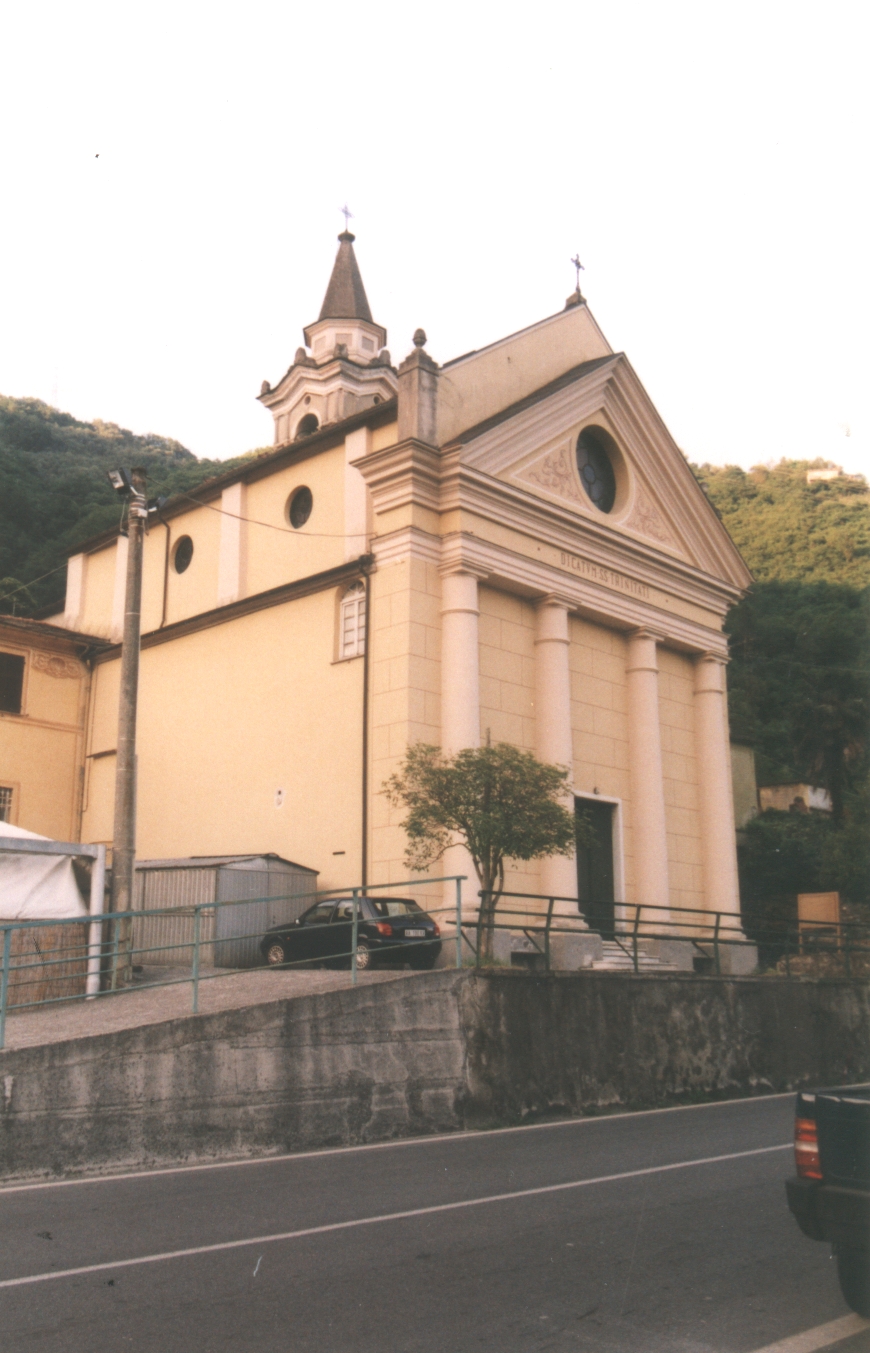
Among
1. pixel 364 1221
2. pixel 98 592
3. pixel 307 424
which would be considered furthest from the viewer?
pixel 307 424

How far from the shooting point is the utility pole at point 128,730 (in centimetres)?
1622

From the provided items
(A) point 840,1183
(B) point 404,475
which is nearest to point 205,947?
(B) point 404,475

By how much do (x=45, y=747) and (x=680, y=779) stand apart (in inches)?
584

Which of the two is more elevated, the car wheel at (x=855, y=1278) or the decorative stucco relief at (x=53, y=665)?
the decorative stucco relief at (x=53, y=665)

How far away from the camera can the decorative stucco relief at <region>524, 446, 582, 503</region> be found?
973 inches

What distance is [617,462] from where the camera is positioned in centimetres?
→ 2728

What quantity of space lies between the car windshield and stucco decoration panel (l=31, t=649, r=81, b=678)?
1360 centimetres

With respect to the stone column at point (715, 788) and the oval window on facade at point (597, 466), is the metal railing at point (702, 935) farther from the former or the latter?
the oval window on facade at point (597, 466)

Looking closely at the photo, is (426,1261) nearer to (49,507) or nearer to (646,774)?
(646,774)

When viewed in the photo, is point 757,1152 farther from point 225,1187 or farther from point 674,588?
point 674,588

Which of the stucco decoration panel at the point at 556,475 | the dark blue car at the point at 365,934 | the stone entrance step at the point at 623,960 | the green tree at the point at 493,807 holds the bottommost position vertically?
the stone entrance step at the point at 623,960

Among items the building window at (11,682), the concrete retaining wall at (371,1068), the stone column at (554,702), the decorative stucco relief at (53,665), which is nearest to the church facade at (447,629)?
the stone column at (554,702)

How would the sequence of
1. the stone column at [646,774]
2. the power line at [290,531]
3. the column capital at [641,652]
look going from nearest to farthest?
the power line at [290,531] < the stone column at [646,774] < the column capital at [641,652]

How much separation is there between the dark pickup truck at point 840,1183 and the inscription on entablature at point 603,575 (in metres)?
19.1
